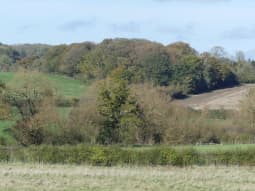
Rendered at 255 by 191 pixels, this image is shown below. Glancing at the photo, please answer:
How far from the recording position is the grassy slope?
6041cm

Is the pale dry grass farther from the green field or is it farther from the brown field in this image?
the green field

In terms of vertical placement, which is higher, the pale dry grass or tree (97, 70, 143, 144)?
tree (97, 70, 143, 144)

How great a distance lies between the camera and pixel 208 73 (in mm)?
99250

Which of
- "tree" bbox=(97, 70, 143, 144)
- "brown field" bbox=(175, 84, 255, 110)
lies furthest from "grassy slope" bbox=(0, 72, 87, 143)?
"brown field" bbox=(175, 84, 255, 110)

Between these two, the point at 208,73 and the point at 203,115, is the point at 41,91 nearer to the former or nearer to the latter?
the point at 203,115

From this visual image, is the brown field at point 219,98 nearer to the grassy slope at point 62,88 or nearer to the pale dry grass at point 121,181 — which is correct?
the grassy slope at point 62,88

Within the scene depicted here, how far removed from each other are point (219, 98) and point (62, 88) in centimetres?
2180

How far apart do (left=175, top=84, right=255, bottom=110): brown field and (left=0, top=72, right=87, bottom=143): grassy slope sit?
14.5 meters

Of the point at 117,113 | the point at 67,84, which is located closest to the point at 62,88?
the point at 67,84

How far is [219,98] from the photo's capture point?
92750 millimetres

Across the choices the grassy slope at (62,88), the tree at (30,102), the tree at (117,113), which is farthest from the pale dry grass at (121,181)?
the grassy slope at (62,88)

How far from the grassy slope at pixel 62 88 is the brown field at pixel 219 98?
14.5m

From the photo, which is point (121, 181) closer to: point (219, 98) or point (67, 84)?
point (219, 98)

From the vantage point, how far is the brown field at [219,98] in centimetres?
8476
